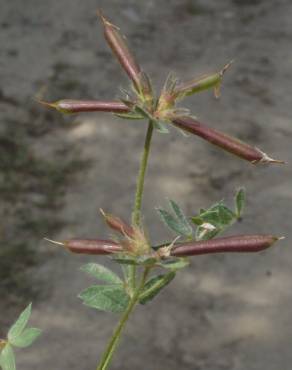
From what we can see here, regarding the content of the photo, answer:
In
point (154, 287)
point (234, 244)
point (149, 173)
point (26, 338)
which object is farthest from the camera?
point (149, 173)

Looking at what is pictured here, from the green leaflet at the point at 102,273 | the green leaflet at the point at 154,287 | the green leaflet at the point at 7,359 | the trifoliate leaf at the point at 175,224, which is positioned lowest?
the green leaflet at the point at 7,359

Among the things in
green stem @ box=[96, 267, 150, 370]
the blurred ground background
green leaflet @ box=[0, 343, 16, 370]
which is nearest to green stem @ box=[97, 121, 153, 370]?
green stem @ box=[96, 267, 150, 370]

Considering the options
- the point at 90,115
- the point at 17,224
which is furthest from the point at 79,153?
the point at 17,224

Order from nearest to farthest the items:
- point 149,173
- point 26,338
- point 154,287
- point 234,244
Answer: point 234,244 → point 154,287 → point 26,338 → point 149,173

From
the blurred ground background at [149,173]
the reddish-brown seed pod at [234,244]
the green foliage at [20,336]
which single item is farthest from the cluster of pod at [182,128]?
the blurred ground background at [149,173]

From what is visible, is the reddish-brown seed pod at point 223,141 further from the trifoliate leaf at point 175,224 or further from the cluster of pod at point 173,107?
the trifoliate leaf at point 175,224

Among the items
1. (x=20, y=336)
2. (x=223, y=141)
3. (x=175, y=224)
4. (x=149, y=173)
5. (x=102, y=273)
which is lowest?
(x=149, y=173)

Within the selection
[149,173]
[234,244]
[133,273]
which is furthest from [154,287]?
[149,173]

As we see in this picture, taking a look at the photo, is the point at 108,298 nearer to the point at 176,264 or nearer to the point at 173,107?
the point at 176,264
